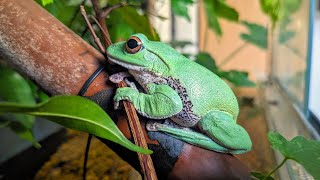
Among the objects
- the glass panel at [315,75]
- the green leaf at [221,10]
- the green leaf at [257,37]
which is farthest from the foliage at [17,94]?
the green leaf at [257,37]

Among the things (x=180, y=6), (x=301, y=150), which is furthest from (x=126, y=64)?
(x=180, y=6)

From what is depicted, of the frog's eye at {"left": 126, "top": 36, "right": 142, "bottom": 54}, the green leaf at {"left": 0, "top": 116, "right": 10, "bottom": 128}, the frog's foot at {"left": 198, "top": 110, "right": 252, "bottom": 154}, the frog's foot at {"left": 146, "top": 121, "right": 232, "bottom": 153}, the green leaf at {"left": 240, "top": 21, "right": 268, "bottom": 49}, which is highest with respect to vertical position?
the frog's eye at {"left": 126, "top": 36, "right": 142, "bottom": 54}

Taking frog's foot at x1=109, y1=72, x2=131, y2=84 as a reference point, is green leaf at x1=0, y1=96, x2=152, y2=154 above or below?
above

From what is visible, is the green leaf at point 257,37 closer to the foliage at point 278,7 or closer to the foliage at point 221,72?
the foliage at point 278,7

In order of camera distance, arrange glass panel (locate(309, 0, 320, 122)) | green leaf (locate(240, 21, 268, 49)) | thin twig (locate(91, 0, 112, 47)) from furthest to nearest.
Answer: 1. green leaf (locate(240, 21, 268, 49))
2. glass panel (locate(309, 0, 320, 122))
3. thin twig (locate(91, 0, 112, 47))

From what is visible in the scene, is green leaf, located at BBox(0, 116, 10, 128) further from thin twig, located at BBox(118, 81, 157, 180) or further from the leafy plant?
the leafy plant

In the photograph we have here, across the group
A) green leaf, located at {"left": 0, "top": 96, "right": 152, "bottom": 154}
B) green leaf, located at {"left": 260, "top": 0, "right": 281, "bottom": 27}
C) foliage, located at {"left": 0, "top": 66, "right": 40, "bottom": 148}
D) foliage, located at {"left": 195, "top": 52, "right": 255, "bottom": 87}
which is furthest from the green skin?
foliage, located at {"left": 195, "top": 52, "right": 255, "bottom": 87}

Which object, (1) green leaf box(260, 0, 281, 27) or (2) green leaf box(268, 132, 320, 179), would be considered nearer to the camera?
(2) green leaf box(268, 132, 320, 179)
